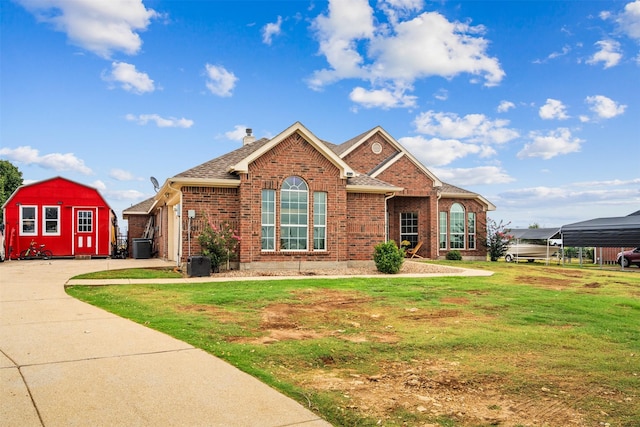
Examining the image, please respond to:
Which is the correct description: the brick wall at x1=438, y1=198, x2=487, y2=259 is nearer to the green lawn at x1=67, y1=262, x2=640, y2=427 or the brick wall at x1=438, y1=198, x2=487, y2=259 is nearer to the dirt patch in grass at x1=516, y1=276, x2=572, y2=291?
the dirt patch in grass at x1=516, y1=276, x2=572, y2=291

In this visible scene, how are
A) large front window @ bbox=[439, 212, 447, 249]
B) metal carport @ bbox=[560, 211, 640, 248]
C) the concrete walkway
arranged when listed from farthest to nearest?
1. large front window @ bbox=[439, 212, 447, 249]
2. metal carport @ bbox=[560, 211, 640, 248]
3. the concrete walkway

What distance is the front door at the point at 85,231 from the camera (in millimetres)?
24891

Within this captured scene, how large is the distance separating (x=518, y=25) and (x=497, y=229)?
13077 mm

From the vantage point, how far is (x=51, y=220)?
24.4 m

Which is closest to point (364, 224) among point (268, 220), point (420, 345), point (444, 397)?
point (268, 220)

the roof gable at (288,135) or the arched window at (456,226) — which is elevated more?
the roof gable at (288,135)

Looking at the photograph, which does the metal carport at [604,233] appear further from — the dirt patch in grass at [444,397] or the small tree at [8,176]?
the small tree at [8,176]

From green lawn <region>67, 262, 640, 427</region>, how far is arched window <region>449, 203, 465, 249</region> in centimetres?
1399

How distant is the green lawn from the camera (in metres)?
4.49

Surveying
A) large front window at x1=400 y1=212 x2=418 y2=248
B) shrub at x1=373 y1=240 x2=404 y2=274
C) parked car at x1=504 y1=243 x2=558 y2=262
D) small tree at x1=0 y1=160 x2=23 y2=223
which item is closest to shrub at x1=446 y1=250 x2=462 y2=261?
large front window at x1=400 y1=212 x2=418 y2=248

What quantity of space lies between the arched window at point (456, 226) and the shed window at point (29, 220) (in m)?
22.0

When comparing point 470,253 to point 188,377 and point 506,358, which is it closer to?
point 506,358

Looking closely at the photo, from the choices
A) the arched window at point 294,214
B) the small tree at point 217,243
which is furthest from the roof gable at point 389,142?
the small tree at point 217,243

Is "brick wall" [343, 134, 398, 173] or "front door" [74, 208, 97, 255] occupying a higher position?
"brick wall" [343, 134, 398, 173]
